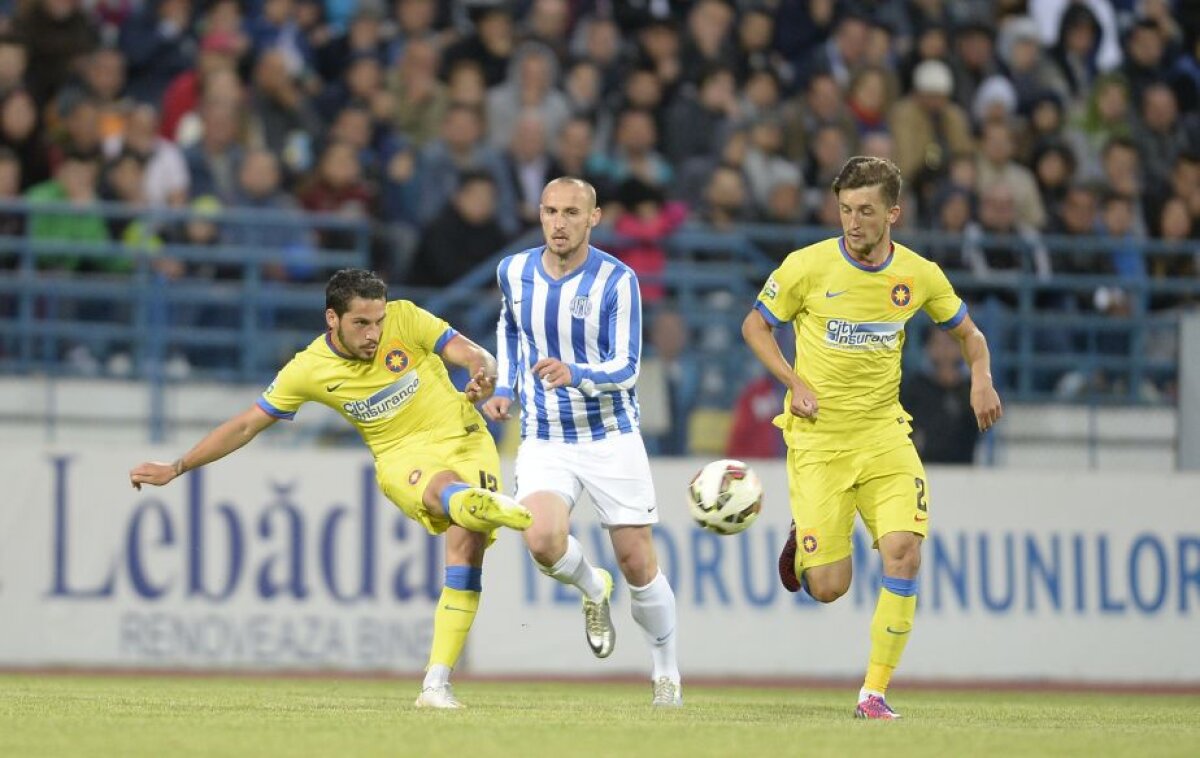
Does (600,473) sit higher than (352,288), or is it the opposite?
(352,288)

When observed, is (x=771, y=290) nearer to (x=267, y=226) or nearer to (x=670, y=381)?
(x=670, y=381)

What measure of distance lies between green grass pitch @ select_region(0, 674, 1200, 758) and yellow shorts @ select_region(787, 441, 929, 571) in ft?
2.63

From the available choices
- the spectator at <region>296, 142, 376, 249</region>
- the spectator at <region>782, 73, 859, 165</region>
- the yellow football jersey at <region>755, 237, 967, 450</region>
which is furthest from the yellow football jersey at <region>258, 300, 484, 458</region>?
the spectator at <region>782, 73, 859, 165</region>

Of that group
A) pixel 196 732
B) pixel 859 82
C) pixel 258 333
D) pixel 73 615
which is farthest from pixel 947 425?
pixel 196 732

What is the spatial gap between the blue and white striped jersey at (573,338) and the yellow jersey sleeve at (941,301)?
1.34 m

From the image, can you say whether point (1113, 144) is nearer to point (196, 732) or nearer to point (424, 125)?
point (424, 125)

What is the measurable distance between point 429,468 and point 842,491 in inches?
74.8

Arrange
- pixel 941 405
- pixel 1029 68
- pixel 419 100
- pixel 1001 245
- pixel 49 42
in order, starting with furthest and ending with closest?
pixel 1029 68
pixel 419 100
pixel 1001 245
pixel 49 42
pixel 941 405

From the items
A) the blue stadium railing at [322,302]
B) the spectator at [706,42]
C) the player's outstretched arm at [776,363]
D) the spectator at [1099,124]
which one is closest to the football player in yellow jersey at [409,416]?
the player's outstretched arm at [776,363]

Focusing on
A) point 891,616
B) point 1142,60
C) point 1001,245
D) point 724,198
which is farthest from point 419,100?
point 891,616

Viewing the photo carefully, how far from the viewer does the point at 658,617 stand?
977cm

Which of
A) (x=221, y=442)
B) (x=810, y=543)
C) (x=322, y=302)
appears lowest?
(x=810, y=543)

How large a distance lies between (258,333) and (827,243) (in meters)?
6.10

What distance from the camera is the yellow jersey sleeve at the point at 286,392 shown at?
9578 mm
